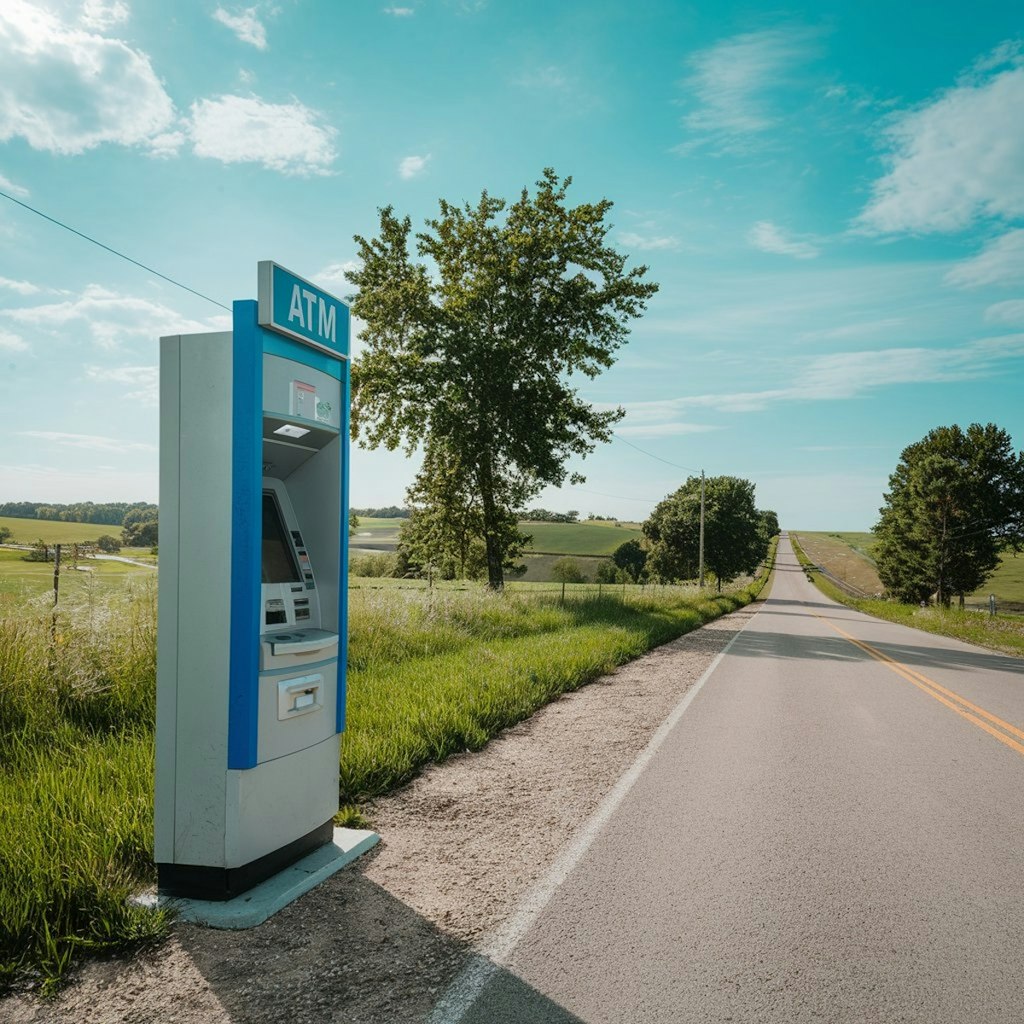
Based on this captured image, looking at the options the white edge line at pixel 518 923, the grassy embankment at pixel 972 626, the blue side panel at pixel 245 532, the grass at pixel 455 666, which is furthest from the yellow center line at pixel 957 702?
the blue side panel at pixel 245 532

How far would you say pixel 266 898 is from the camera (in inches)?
154

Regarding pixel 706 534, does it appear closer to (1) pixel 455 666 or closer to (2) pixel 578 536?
(2) pixel 578 536

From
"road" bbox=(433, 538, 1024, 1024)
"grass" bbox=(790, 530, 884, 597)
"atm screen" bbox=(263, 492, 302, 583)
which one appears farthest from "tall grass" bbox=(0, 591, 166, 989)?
"grass" bbox=(790, 530, 884, 597)

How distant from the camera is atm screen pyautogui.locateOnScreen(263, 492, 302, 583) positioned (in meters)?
4.51

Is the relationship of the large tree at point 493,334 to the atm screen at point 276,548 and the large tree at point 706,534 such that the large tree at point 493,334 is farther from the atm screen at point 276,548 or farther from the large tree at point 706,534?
the large tree at point 706,534

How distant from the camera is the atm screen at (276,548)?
178 inches

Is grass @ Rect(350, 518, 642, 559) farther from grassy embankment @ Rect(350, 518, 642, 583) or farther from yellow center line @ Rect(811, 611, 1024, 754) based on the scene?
yellow center line @ Rect(811, 611, 1024, 754)

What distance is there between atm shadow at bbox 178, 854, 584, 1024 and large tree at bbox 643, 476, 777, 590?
68.3 meters

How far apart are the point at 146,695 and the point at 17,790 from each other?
92.8 inches

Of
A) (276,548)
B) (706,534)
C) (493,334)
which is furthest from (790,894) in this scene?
(706,534)

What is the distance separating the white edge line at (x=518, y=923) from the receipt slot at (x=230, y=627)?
1381 mm

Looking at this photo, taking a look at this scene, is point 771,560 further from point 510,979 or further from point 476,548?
point 510,979

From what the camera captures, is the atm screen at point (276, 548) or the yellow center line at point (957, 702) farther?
the yellow center line at point (957, 702)

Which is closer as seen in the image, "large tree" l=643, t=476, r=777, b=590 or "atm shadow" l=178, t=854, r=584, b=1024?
"atm shadow" l=178, t=854, r=584, b=1024
